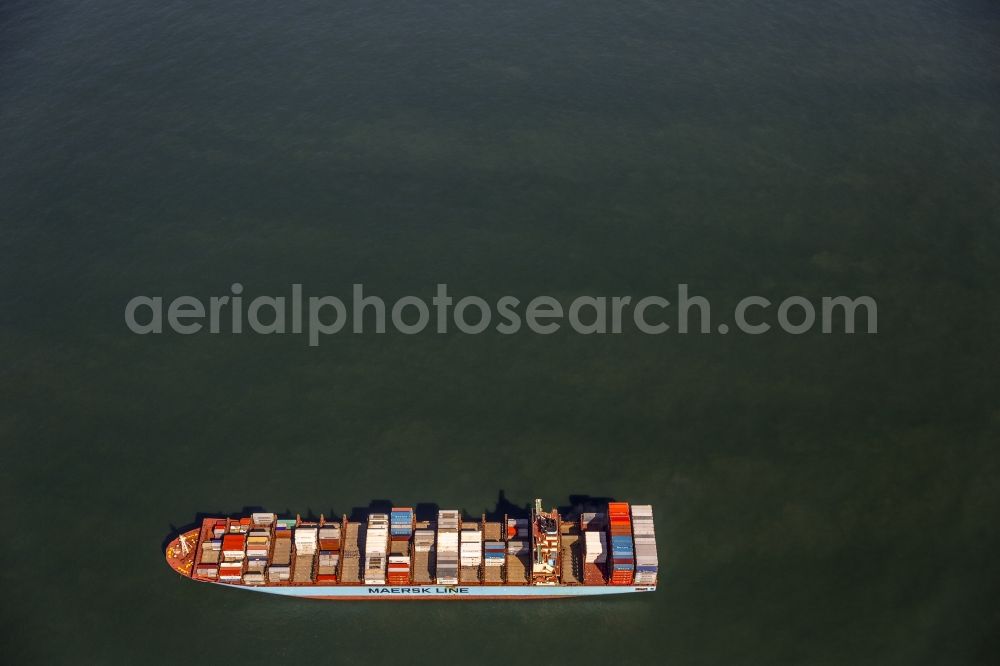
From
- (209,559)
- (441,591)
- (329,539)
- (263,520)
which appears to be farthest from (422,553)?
(209,559)

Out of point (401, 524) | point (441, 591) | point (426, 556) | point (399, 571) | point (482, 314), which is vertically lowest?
point (441, 591)

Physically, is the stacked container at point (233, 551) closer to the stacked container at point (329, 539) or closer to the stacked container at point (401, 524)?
the stacked container at point (329, 539)

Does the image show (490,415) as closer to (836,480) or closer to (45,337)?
(836,480)

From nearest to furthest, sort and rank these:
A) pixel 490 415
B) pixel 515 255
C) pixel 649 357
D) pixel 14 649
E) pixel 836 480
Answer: pixel 14 649 → pixel 836 480 → pixel 490 415 → pixel 649 357 → pixel 515 255

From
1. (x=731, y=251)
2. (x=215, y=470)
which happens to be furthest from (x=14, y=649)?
(x=731, y=251)

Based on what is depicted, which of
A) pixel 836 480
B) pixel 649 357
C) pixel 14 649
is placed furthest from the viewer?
pixel 649 357

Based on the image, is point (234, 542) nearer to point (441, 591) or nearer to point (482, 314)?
point (441, 591)

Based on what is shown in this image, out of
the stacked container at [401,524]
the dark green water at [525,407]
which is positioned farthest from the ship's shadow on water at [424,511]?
the stacked container at [401,524]

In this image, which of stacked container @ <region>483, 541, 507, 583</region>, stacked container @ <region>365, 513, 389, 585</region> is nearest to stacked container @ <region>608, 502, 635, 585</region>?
stacked container @ <region>483, 541, 507, 583</region>
